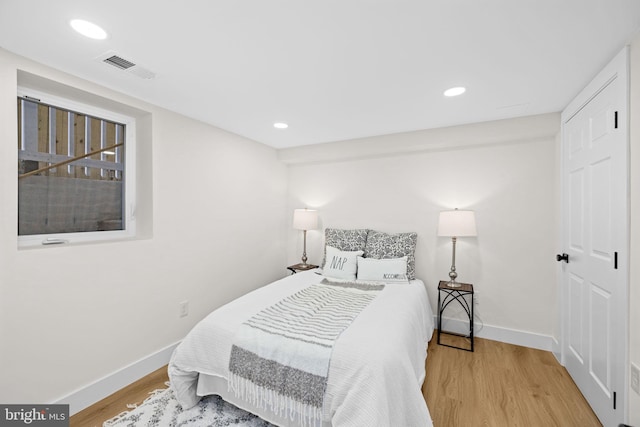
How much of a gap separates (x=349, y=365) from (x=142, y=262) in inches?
76.6

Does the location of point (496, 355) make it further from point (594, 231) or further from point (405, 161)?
point (405, 161)

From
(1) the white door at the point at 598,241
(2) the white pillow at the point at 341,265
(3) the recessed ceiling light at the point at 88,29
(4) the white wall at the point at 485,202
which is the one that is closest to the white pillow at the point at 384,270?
(2) the white pillow at the point at 341,265

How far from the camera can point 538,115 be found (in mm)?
2643

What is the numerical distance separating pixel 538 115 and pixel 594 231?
4.30ft

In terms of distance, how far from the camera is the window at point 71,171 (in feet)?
6.15

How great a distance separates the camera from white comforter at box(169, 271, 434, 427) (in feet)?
4.56

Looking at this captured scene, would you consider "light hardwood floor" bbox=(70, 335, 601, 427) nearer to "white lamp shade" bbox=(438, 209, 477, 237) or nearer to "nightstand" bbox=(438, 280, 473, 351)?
"nightstand" bbox=(438, 280, 473, 351)

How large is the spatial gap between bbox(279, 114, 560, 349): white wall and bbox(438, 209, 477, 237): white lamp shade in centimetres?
31

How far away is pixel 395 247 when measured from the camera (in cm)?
320

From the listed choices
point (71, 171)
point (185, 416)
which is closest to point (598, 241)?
point (185, 416)

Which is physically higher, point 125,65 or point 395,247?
point 125,65

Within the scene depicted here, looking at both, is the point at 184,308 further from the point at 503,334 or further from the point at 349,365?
the point at 503,334

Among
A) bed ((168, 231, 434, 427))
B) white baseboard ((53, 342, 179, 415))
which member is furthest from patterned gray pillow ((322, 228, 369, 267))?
white baseboard ((53, 342, 179, 415))

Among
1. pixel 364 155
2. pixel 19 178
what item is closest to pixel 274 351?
pixel 19 178
